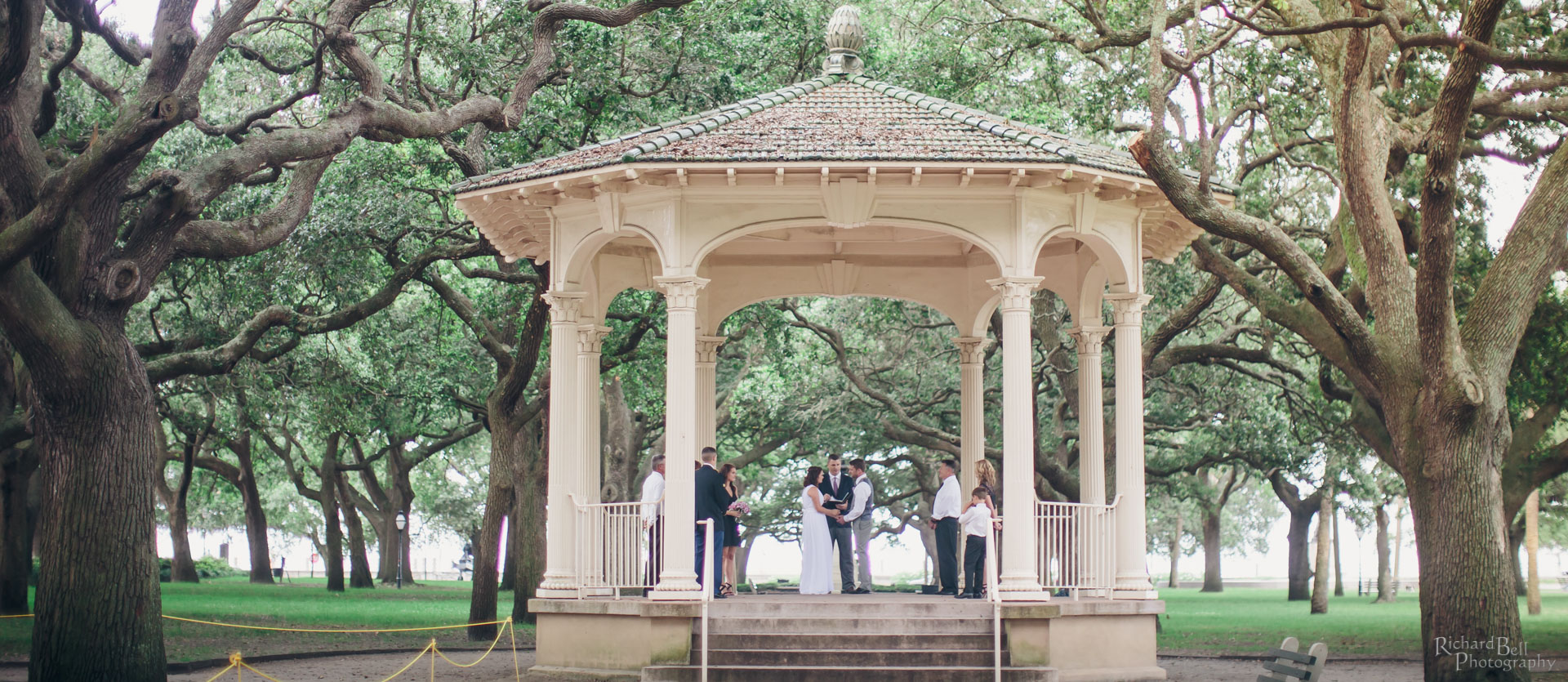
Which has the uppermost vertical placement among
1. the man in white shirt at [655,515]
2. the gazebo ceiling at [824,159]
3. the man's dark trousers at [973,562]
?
the gazebo ceiling at [824,159]

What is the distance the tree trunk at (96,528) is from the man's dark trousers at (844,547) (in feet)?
25.0

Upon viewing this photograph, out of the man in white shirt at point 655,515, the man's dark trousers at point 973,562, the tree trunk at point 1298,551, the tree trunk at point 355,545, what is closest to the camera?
the man in white shirt at point 655,515

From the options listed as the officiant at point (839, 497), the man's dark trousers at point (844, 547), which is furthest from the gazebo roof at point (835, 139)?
the man's dark trousers at point (844, 547)

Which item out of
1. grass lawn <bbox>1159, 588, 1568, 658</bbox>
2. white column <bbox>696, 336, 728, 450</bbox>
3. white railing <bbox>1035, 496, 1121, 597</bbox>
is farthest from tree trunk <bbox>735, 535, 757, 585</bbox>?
white railing <bbox>1035, 496, 1121, 597</bbox>

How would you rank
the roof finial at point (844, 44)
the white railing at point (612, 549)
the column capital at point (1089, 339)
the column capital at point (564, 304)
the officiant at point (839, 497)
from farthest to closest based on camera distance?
1. the roof finial at point (844, 44)
2. the column capital at point (1089, 339)
3. the officiant at point (839, 497)
4. the column capital at point (564, 304)
5. the white railing at point (612, 549)

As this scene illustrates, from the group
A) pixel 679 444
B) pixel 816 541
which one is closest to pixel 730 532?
pixel 816 541

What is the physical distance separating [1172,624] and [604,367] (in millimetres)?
13186

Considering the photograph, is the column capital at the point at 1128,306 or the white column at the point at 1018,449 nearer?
the white column at the point at 1018,449

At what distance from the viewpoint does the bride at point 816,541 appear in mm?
16784

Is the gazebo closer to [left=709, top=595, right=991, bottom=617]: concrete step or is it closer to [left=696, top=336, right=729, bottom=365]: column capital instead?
[left=709, top=595, right=991, bottom=617]: concrete step

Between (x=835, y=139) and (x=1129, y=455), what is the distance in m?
4.69

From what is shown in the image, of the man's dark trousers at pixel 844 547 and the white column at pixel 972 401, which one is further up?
the white column at pixel 972 401

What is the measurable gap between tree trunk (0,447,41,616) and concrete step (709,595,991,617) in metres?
17.5

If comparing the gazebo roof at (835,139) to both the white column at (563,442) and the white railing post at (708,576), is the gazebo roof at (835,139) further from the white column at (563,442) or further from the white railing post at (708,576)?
the white railing post at (708,576)
